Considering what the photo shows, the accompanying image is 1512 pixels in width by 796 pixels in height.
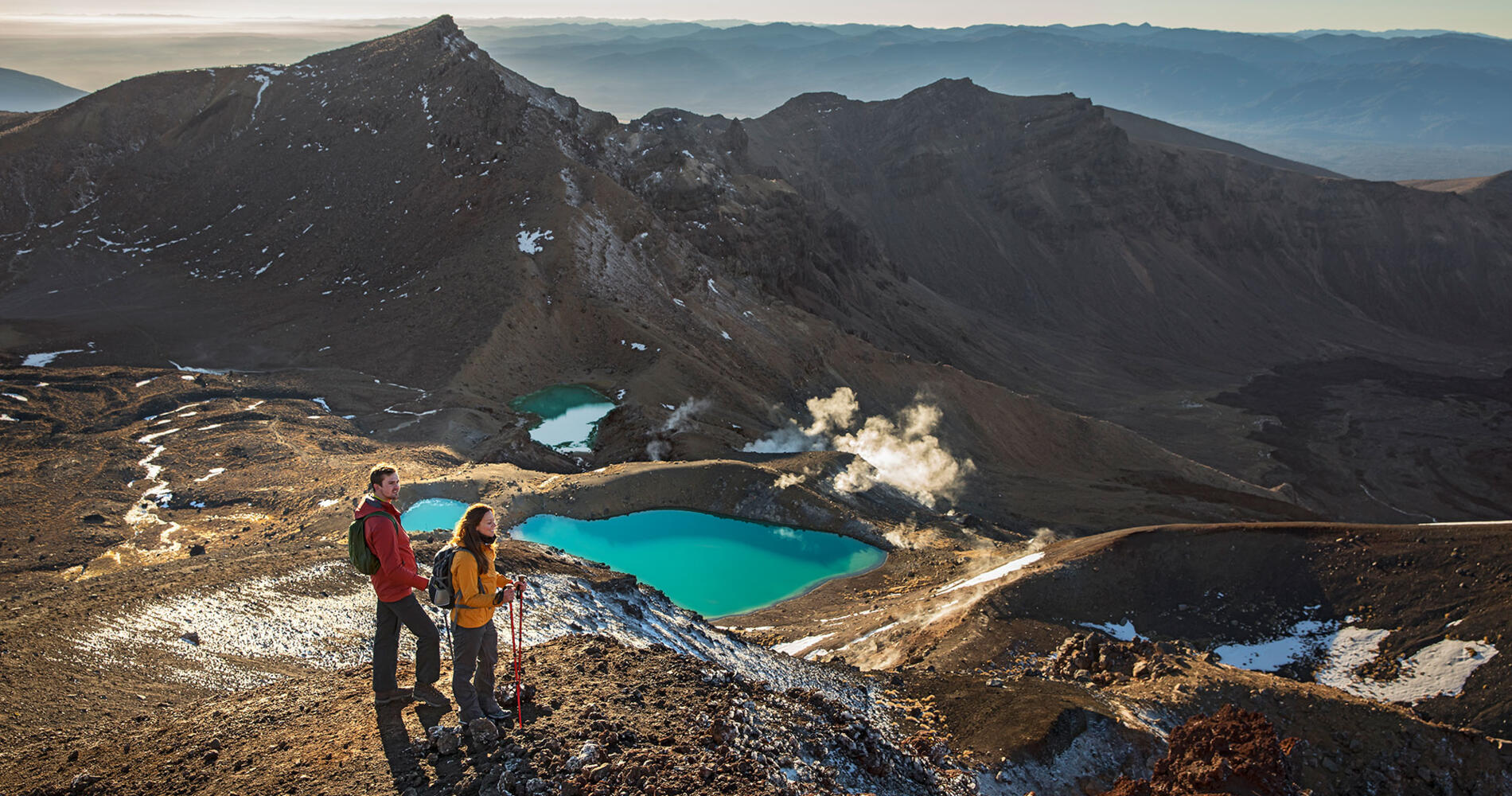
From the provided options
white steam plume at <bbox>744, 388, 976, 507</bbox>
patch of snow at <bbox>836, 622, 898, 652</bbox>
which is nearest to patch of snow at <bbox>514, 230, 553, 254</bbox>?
white steam plume at <bbox>744, 388, 976, 507</bbox>

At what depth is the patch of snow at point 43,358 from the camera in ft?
157

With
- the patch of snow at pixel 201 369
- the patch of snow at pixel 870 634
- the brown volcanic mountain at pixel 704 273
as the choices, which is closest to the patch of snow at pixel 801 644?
the patch of snow at pixel 870 634

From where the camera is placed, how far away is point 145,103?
270 feet

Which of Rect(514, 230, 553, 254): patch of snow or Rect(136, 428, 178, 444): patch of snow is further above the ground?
Rect(514, 230, 553, 254): patch of snow

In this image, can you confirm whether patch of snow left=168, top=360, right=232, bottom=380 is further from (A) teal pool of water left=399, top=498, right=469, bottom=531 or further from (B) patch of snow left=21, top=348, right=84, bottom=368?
(A) teal pool of water left=399, top=498, right=469, bottom=531

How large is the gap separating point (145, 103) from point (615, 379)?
2421 inches

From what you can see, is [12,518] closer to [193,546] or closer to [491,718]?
→ [193,546]

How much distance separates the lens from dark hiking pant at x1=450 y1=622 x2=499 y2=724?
963 cm

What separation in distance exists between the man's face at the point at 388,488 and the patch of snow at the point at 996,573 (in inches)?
829

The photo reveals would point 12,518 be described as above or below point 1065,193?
below

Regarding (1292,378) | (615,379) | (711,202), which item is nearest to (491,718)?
(615,379)

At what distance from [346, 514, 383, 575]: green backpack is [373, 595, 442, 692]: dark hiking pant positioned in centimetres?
53

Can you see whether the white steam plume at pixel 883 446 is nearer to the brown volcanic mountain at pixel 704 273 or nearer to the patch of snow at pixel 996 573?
the brown volcanic mountain at pixel 704 273

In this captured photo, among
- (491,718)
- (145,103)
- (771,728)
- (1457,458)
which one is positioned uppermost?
(145,103)
